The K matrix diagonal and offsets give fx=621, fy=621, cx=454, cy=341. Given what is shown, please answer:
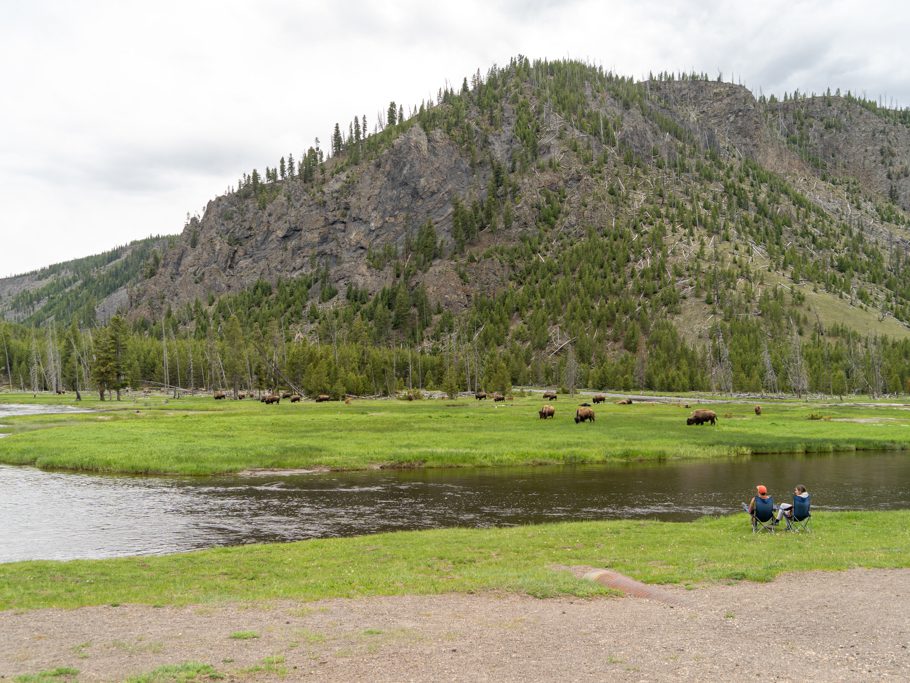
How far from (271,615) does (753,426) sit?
73.5m

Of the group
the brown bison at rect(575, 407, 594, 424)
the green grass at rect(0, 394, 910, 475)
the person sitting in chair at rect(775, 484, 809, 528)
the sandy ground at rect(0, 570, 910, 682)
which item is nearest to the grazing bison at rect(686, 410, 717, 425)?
the green grass at rect(0, 394, 910, 475)

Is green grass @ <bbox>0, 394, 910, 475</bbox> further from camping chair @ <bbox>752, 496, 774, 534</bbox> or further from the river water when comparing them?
camping chair @ <bbox>752, 496, 774, 534</bbox>

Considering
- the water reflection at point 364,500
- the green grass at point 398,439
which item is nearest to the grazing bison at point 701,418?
the green grass at point 398,439

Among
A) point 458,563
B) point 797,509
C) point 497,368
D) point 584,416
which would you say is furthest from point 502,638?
point 497,368

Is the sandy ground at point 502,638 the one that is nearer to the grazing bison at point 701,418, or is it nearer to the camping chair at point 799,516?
the camping chair at point 799,516

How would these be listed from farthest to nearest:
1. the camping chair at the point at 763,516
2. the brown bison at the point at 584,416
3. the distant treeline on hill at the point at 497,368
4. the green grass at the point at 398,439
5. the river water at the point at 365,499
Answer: the distant treeline on hill at the point at 497,368 < the brown bison at the point at 584,416 < the green grass at the point at 398,439 < the river water at the point at 365,499 < the camping chair at the point at 763,516

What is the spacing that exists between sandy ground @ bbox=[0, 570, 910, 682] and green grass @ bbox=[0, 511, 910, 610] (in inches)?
56.6

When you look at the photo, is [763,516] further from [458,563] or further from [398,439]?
[398,439]

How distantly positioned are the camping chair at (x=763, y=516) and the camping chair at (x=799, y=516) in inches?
37.3

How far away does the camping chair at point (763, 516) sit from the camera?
90.0 feet

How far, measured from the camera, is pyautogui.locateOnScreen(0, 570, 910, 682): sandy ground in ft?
38.6

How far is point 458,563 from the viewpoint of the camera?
2283 centimetres

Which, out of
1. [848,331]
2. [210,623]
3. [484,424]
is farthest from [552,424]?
[848,331]

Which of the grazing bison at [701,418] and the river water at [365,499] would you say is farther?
the grazing bison at [701,418]
